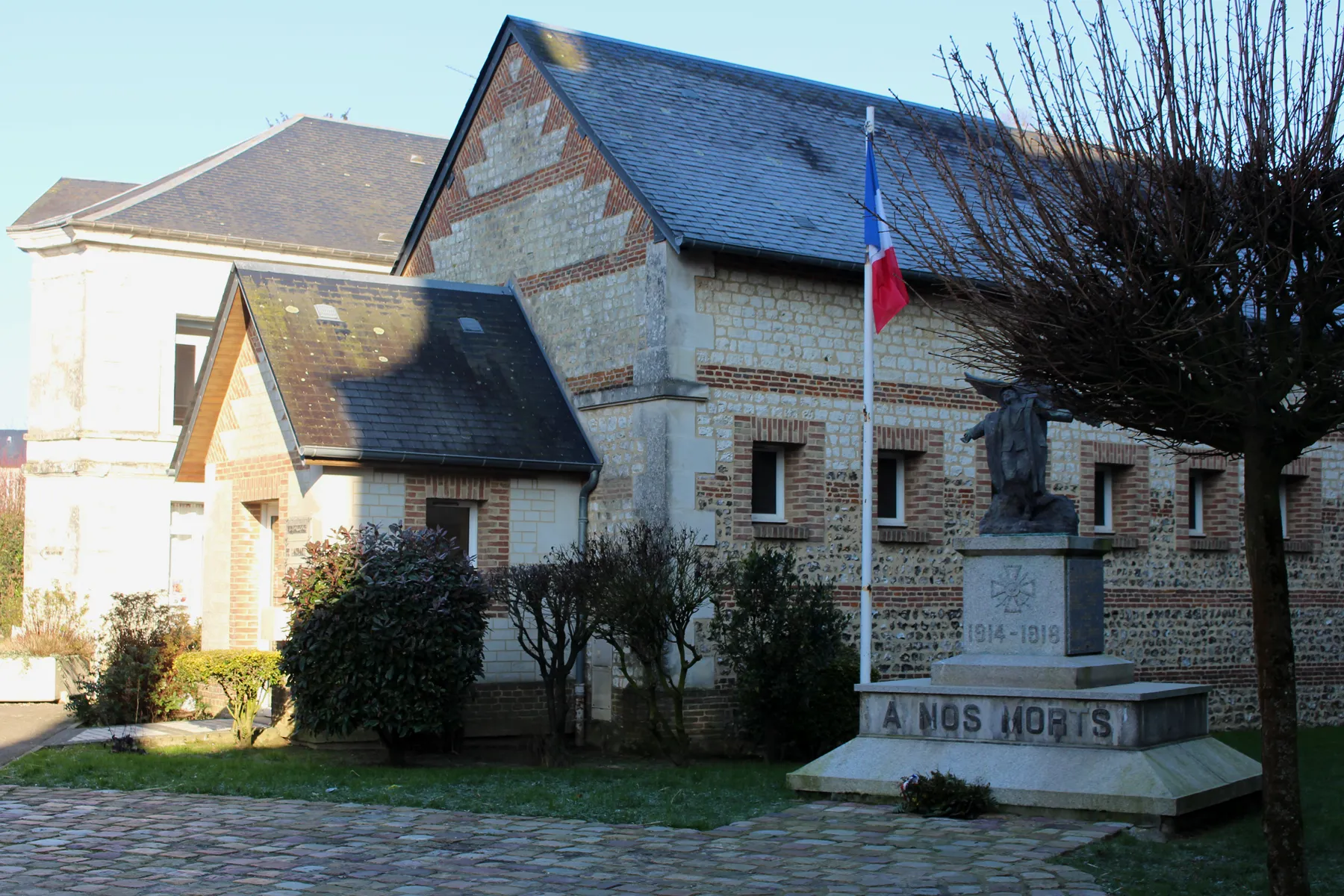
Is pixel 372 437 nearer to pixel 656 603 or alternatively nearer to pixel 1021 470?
pixel 656 603

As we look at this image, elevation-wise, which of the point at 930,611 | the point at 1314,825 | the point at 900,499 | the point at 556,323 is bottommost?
the point at 1314,825

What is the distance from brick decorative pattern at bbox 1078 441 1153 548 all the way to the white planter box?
13230 mm

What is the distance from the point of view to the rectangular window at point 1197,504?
773 inches

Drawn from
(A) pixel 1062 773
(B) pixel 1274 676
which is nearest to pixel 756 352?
(A) pixel 1062 773

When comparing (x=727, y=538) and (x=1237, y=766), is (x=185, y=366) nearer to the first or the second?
(x=727, y=538)

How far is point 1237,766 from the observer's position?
10.6 meters

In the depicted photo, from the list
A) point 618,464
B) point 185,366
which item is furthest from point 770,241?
point 185,366

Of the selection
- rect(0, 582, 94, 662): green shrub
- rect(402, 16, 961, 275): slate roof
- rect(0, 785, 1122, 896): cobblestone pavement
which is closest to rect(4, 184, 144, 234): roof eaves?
rect(0, 582, 94, 662): green shrub

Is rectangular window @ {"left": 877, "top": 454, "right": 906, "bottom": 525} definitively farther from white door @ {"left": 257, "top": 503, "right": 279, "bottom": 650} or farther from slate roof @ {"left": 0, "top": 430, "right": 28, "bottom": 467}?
slate roof @ {"left": 0, "top": 430, "right": 28, "bottom": 467}

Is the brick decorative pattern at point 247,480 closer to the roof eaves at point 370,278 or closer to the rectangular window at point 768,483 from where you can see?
the roof eaves at point 370,278

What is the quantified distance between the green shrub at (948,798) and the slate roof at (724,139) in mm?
6713

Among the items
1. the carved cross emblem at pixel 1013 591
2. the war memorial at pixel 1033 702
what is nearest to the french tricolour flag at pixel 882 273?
the war memorial at pixel 1033 702

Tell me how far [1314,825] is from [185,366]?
18.5 m

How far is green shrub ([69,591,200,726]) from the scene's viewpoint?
55.0 ft
